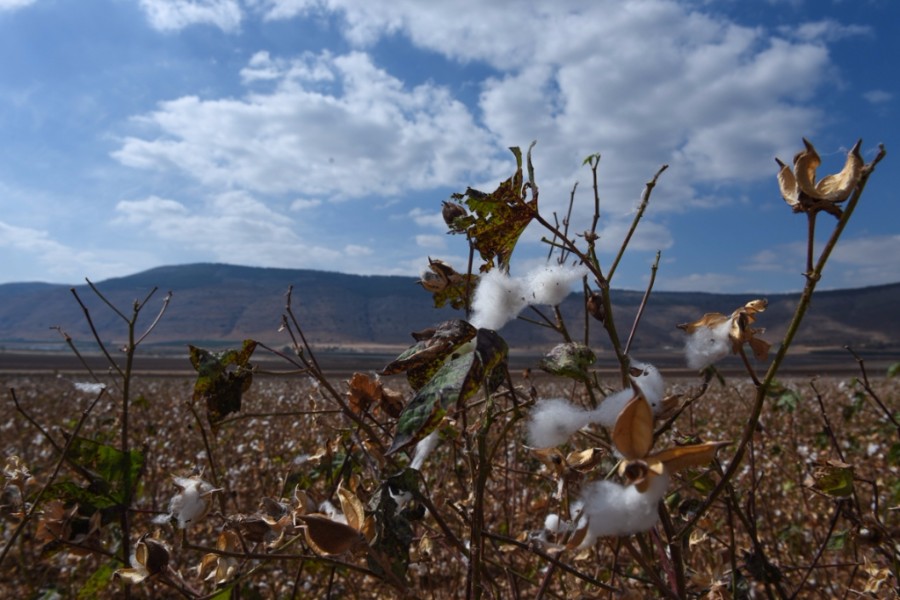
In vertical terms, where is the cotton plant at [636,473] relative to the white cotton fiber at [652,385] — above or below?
below

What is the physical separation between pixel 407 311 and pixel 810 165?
109 meters

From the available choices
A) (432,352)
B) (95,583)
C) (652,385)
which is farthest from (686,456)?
(95,583)

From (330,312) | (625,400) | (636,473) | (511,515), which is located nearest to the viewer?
(636,473)

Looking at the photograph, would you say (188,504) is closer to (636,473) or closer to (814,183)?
(636,473)

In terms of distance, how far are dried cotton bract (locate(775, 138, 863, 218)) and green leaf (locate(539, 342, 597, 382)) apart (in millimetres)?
252

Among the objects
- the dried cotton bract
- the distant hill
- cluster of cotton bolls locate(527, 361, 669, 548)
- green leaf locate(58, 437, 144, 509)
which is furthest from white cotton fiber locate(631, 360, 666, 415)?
the distant hill

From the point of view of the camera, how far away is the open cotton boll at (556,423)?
65 cm

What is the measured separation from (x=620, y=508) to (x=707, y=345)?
0.98 ft

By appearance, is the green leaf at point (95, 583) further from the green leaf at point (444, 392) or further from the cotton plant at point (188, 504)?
the green leaf at point (444, 392)

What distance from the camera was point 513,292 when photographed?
780mm

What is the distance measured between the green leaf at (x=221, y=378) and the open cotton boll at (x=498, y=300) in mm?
353

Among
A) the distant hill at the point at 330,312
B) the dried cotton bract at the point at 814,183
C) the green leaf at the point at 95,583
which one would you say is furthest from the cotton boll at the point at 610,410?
the distant hill at the point at 330,312

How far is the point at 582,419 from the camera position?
0.65 metres

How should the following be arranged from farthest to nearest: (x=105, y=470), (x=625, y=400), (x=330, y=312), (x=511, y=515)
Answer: (x=330, y=312) → (x=511, y=515) → (x=105, y=470) → (x=625, y=400)
